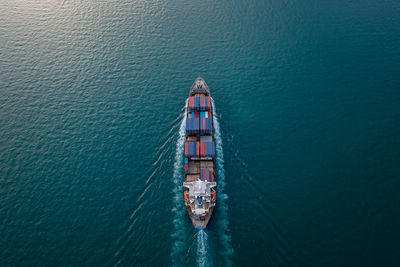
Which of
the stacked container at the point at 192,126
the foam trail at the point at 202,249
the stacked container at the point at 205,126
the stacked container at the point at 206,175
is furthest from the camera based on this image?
the stacked container at the point at 205,126

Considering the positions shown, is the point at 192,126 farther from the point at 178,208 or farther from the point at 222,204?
the point at 222,204

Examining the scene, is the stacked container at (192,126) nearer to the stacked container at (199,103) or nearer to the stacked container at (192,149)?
the stacked container at (192,149)

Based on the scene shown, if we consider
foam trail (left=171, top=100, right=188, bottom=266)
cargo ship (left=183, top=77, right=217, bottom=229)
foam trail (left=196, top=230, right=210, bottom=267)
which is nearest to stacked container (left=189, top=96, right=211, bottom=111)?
cargo ship (left=183, top=77, right=217, bottom=229)

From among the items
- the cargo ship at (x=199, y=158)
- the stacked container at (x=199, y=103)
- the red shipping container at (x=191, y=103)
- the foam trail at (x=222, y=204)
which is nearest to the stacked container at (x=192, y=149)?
the cargo ship at (x=199, y=158)

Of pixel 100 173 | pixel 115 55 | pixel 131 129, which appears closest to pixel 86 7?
pixel 115 55

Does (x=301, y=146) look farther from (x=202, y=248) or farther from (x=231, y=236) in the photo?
(x=202, y=248)

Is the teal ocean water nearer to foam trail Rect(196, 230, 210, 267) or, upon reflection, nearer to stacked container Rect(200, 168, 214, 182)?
foam trail Rect(196, 230, 210, 267)
